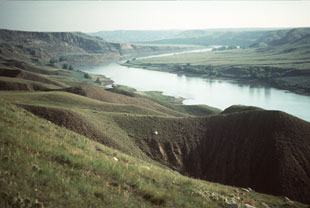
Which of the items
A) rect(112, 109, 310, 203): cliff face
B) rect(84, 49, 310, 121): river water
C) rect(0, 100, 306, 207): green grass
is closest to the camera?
rect(0, 100, 306, 207): green grass

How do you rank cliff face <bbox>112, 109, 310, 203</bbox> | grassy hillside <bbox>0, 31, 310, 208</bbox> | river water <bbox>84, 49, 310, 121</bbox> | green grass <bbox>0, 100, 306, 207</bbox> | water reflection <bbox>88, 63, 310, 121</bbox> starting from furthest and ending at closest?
water reflection <bbox>88, 63, 310, 121</bbox>
river water <bbox>84, 49, 310, 121</bbox>
cliff face <bbox>112, 109, 310, 203</bbox>
grassy hillside <bbox>0, 31, 310, 208</bbox>
green grass <bbox>0, 100, 306, 207</bbox>

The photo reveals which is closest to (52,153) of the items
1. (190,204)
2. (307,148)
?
(190,204)

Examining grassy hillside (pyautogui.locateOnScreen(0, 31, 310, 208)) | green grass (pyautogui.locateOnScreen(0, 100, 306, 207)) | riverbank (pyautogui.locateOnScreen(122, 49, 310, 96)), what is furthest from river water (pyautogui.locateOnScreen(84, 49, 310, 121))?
green grass (pyautogui.locateOnScreen(0, 100, 306, 207))

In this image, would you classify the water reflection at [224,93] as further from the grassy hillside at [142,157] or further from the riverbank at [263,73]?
the grassy hillside at [142,157]

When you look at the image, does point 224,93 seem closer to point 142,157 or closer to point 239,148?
point 239,148

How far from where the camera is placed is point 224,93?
109625mm

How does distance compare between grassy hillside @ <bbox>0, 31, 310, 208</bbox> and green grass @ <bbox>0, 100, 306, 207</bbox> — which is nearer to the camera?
green grass @ <bbox>0, 100, 306, 207</bbox>

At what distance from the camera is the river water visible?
88100 mm

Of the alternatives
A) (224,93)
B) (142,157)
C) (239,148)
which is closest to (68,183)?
(142,157)

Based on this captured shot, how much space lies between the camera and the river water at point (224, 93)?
8810 cm

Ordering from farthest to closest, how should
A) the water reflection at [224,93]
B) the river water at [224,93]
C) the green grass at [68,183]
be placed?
the water reflection at [224,93], the river water at [224,93], the green grass at [68,183]

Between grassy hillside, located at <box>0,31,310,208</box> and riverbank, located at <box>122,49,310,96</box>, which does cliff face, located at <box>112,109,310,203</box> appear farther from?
riverbank, located at <box>122,49,310,96</box>

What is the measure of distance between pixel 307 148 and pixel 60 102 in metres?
41.4

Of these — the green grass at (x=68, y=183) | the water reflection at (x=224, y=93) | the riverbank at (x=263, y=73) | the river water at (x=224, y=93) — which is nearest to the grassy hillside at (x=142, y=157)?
the green grass at (x=68, y=183)
